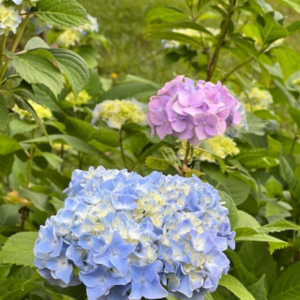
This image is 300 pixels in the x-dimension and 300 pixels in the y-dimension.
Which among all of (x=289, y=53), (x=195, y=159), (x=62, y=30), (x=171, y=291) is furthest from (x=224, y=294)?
(x=62, y=30)

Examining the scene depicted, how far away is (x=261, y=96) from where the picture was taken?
222cm

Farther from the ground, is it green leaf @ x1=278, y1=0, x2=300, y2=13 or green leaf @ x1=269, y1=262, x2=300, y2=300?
green leaf @ x1=278, y1=0, x2=300, y2=13

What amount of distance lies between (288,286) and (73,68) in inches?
28.4

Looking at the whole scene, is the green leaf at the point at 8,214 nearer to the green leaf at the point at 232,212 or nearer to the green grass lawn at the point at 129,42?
A: the green leaf at the point at 232,212

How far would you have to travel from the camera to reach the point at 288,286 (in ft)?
4.65

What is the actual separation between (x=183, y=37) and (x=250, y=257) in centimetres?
69

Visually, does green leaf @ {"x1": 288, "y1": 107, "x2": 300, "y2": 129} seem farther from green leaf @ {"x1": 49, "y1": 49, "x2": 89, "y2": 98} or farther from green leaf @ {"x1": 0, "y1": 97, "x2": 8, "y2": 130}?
green leaf @ {"x1": 0, "y1": 97, "x2": 8, "y2": 130}

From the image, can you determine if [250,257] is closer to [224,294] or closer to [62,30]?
[224,294]

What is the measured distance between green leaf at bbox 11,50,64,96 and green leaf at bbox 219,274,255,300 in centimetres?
49

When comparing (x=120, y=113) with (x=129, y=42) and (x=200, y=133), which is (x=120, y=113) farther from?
(x=129, y=42)

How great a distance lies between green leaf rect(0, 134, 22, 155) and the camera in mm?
1806

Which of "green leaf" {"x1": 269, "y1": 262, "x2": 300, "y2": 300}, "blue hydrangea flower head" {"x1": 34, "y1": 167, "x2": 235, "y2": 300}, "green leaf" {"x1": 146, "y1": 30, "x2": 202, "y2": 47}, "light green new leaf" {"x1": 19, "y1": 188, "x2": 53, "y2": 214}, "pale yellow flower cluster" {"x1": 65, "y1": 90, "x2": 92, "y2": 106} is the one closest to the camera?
"blue hydrangea flower head" {"x1": 34, "y1": 167, "x2": 235, "y2": 300}

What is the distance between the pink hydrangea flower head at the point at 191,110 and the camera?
1229 mm

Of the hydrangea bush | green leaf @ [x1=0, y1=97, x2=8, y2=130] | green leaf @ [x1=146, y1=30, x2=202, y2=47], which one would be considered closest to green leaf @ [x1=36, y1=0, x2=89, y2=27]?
the hydrangea bush
